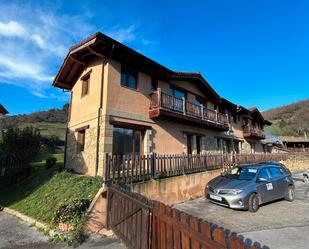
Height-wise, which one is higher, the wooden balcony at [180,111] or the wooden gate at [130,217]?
the wooden balcony at [180,111]

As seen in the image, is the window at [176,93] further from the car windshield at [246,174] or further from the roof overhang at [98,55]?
the car windshield at [246,174]

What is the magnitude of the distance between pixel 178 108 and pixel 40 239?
33.4ft

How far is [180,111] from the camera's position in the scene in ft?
46.1

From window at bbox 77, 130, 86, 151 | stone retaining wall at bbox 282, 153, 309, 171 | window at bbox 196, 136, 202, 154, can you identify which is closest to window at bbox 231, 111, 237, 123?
stone retaining wall at bbox 282, 153, 309, 171

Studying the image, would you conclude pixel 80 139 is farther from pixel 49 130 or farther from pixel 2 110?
pixel 49 130

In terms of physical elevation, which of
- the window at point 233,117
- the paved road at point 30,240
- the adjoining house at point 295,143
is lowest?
the paved road at point 30,240

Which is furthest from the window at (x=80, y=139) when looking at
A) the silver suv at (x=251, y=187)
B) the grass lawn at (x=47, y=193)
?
the silver suv at (x=251, y=187)

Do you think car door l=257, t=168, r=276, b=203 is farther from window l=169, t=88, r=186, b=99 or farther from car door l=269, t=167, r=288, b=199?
window l=169, t=88, r=186, b=99

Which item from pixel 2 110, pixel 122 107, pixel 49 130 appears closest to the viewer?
pixel 122 107

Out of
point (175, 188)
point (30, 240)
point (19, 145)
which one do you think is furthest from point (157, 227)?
point (19, 145)

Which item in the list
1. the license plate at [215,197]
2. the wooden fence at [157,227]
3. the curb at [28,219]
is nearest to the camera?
the wooden fence at [157,227]

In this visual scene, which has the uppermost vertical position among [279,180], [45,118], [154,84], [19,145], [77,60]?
[45,118]

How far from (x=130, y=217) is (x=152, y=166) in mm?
4055

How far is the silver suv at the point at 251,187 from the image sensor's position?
8.23 metres
